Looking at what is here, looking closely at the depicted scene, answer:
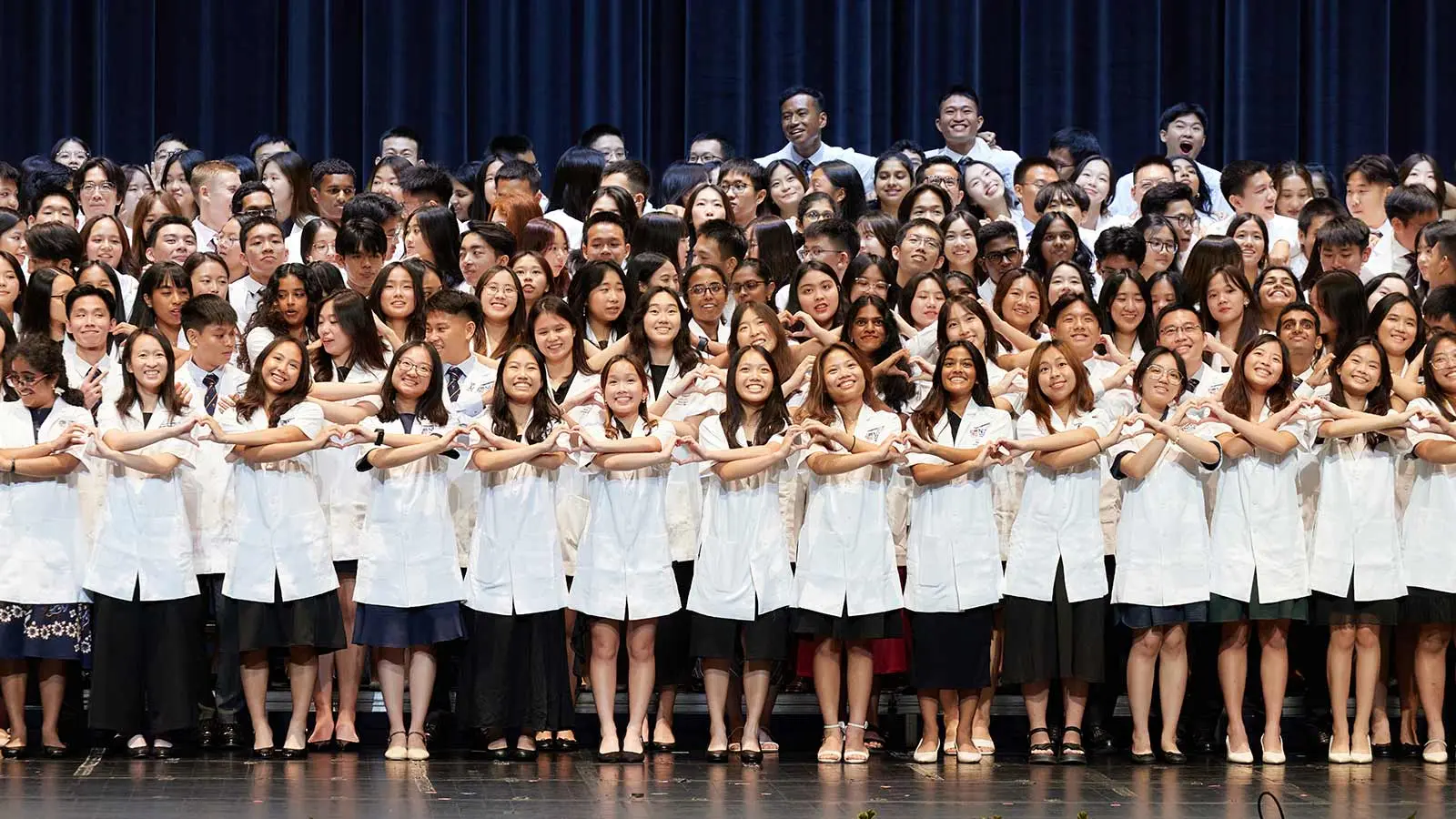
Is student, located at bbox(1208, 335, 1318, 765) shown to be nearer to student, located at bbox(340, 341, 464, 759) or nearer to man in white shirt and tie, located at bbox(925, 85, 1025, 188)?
student, located at bbox(340, 341, 464, 759)

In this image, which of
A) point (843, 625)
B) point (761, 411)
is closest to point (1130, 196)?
point (761, 411)

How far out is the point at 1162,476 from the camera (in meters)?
5.88

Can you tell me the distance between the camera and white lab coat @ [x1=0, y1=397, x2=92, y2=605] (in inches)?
223

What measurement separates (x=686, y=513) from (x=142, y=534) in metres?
1.51

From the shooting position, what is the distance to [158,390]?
227 inches

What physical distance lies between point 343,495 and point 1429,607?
Answer: 3.10m

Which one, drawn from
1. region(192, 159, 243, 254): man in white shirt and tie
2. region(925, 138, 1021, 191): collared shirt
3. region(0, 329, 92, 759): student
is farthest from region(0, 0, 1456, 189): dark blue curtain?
region(0, 329, 92, 759): student

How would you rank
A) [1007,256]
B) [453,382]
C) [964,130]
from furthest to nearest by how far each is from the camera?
[964,130] < [1007,256] < [453,382]

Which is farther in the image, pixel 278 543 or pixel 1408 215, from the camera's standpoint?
pixel 1408 215

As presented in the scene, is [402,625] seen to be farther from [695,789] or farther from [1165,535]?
[1165,535]

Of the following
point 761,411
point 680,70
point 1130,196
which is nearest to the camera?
point 761,411

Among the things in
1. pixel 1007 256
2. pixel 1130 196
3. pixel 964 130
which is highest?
pixel 964 130

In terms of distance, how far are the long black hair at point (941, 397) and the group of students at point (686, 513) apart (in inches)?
0.4

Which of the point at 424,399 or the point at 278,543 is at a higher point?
the point at 424,399
